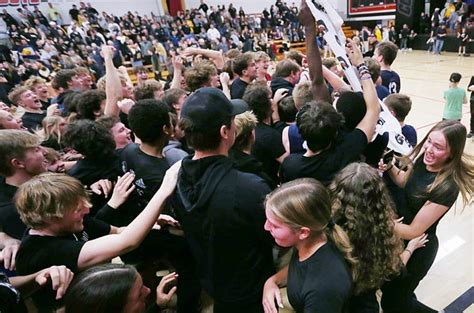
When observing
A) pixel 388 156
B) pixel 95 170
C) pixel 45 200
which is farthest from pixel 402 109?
pixel 45 200

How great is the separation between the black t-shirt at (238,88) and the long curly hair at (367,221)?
269 cm

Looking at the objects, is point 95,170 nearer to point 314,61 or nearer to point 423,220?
point 314,61

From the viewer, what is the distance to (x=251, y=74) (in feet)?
14.5

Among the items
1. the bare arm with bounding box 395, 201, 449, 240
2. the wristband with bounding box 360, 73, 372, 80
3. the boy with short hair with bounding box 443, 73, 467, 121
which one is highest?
the wristband with bounding box 360, 73, 372, 80

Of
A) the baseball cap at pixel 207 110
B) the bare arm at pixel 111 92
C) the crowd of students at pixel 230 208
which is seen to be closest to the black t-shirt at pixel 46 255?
the crowd of students at pixel 230 208

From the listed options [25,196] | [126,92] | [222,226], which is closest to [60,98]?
[126,92]

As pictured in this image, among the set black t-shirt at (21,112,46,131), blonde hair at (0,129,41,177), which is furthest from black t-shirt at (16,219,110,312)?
black t-shirt at (21,112,46,131)

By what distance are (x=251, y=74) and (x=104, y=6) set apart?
59.3 feet

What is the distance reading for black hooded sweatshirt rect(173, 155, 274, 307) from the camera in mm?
1594

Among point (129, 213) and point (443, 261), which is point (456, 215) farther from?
point (129, 213)

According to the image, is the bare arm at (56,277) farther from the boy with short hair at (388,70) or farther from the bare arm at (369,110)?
the boy with short hair at (388,70)

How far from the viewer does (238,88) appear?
438cm

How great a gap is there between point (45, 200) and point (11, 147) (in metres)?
0.72

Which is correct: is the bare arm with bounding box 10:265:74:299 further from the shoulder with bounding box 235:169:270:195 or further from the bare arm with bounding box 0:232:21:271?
the shoulder with bounding box 235:169:270:195
